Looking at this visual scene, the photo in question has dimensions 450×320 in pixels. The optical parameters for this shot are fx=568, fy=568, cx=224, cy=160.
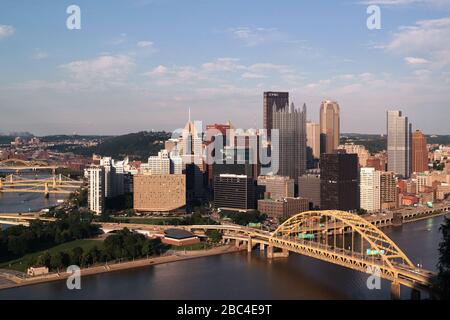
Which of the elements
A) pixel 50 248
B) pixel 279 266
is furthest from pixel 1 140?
pixel 279 266

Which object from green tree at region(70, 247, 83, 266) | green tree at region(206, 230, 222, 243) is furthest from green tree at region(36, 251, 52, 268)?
green tree at region(206, 230, 222, 243)

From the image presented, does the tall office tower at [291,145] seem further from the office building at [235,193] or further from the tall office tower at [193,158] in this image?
the office building at [235,193]

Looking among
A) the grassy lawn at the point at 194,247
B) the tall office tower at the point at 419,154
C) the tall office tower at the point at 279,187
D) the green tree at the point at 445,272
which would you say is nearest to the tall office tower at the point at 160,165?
the tall office tower at the point at 279,187

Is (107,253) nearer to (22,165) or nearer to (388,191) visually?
(388,191)

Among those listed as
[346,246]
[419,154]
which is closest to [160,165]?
[346,246]

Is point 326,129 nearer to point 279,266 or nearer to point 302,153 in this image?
point 302,153

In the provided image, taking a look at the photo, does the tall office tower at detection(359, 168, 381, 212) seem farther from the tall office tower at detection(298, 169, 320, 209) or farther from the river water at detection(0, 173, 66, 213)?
the river water at detection(0, 173, 66, 213)
